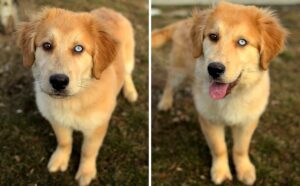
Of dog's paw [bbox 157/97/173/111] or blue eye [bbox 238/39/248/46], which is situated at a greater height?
blue eye [bbox 238/39/248/46]

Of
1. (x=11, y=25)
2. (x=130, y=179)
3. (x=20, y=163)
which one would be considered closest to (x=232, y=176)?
(x=130, y=179)

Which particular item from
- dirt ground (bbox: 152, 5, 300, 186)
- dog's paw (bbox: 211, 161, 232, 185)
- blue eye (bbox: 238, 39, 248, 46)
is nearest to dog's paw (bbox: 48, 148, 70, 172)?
dirt ground (bbox: 152, 5, 300, 186)

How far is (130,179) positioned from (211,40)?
3.31ft

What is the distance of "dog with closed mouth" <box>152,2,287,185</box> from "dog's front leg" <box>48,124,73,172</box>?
82cm

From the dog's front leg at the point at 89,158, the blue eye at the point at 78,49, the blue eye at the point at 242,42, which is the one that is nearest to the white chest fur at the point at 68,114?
the dog's front leg at the point at 89,158

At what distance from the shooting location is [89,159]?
3004 millimetres

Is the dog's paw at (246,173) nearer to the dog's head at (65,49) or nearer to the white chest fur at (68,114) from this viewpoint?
the white chest fur at (68,114)

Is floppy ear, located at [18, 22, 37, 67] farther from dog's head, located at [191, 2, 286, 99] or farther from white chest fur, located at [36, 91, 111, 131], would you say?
dog's head, located at [191, 2, 286, 99]

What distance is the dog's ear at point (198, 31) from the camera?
8.68 ft

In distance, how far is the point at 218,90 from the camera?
260 centimetres

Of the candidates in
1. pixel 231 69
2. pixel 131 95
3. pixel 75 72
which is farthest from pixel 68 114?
pixel 231 69

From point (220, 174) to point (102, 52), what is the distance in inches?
43.1

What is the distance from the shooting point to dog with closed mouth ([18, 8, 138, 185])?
95.4 inches

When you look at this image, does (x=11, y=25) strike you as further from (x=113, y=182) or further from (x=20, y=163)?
(x=113, y=182)
